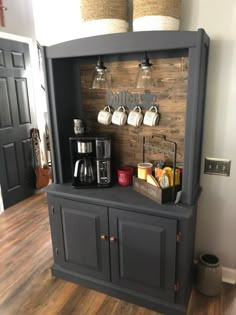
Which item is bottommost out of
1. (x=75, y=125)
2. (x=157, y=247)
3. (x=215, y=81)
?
(x=157, y=247)

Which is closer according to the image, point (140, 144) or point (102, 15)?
point (102, 15)

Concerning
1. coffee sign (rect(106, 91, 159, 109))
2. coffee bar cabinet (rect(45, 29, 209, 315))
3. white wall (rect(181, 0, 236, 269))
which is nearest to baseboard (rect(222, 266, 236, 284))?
white wall (rect(181, 0, 236, 269))

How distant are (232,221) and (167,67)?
3.82ft

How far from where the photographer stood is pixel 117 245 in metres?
1.76

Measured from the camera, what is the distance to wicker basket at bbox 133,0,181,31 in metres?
1.44

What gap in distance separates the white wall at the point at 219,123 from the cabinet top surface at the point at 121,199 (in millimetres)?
388

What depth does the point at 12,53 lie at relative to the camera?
10.5ft

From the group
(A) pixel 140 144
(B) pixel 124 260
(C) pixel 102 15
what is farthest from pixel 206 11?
(B) pixel 124 260

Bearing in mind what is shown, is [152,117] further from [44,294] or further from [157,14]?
[44,294]

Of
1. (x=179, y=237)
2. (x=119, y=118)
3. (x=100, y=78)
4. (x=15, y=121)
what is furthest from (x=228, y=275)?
(x=15, y=121)

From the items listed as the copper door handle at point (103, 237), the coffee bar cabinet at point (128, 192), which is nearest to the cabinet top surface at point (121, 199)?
the coffee bar cabinet at point (128, 192)

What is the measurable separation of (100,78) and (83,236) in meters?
1.13

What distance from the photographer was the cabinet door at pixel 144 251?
1.60 metres

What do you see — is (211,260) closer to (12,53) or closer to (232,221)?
(232,221)
